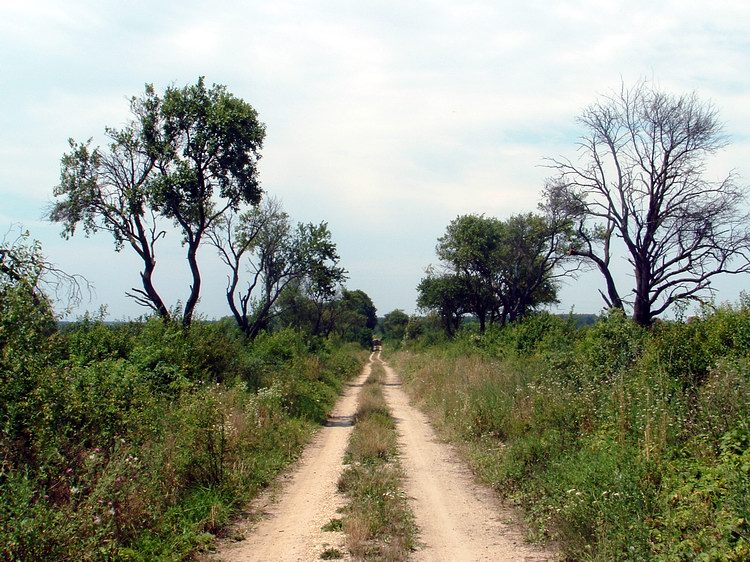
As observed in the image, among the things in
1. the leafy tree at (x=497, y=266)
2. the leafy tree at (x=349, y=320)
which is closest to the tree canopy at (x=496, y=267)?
the leafy tree at (x=497, y=266)

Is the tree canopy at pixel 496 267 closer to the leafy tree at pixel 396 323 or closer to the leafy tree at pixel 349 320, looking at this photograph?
the leafy tree at pixel 349 320

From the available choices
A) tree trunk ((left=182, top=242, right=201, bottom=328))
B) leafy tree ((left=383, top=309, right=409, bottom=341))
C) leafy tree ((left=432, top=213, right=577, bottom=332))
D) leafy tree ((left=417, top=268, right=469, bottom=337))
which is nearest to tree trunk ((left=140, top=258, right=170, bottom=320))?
tree trunk ((left=182, top=242, right=201, bottom=328))

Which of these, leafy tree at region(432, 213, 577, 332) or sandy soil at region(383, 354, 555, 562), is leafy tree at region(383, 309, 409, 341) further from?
sandy soil at region(383, 354, 555, 562)

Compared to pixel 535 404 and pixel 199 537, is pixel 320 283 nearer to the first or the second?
pixel 535 404

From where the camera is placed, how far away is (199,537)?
24.0 ft

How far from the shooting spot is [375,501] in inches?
337

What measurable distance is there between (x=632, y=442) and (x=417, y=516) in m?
3.02

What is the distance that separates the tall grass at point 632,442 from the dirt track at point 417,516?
456 millimetres

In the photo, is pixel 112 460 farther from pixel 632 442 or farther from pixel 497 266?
pixel 497 266

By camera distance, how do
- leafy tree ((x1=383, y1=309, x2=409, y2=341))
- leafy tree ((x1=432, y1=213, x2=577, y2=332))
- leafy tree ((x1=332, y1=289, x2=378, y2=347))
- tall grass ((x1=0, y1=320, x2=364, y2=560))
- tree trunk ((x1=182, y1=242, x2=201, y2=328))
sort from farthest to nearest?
1. leafy tree ((x1=383, y1=309, x2=409, y2=341))
2. leafy tree ((x1=332, y1=289, x2=378, y2=347))
3. leafy tree ((x1=432, y1=213, x2=577, y2=332))
4. tree trunk ((x1=182, y1=242, x2=201, y2=328))
5. tall grass ((x1=0, y1=320, x2=364, y2=560))

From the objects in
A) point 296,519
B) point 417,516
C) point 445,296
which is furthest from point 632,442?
point 445,296

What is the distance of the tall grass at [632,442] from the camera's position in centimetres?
590

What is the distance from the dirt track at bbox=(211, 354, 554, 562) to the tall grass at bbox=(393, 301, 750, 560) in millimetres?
456

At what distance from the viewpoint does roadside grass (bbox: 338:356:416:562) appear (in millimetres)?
7012
